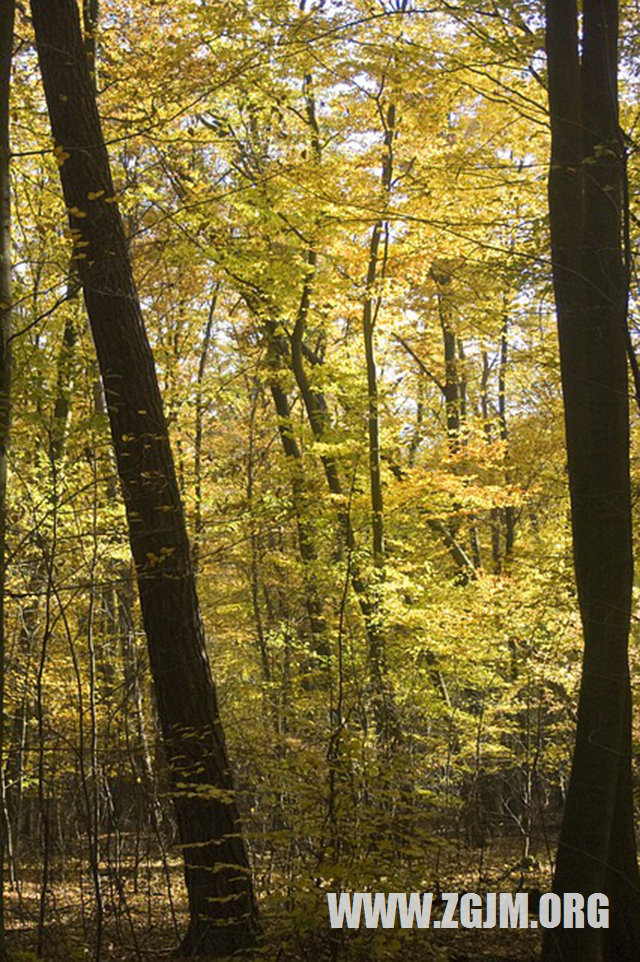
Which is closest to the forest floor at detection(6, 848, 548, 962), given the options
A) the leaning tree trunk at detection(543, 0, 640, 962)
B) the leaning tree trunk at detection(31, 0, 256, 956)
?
the leaning tree trunk at detection(31, 0, 256, 956)

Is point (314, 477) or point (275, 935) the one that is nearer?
point (275, 935)

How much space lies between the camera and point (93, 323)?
18.1ft

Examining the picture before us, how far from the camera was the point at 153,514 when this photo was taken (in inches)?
211

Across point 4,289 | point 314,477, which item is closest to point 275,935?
point 4,289

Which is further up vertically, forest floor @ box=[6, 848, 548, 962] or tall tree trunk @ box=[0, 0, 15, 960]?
tall tree trunk @ box=[0, 0, 15, 960]

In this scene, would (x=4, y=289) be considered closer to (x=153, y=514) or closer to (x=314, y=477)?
(x=153, y=514)

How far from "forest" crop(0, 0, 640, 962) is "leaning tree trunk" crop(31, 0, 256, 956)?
0.08 feet

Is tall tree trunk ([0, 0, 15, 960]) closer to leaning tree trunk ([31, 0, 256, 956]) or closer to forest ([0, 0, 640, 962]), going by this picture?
forest ([0, 0, 640, 962])

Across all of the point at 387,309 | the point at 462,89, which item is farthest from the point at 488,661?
the point at 462,89

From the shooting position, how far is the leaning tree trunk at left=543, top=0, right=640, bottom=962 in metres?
4.34

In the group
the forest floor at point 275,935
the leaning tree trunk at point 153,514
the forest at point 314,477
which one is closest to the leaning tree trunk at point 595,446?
the forest at point 314,477

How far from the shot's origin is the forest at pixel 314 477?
4.64 metres

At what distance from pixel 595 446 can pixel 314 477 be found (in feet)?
24.4

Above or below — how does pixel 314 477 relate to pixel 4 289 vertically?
below
